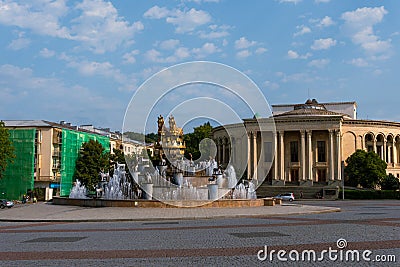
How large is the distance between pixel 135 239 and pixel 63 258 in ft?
12.0

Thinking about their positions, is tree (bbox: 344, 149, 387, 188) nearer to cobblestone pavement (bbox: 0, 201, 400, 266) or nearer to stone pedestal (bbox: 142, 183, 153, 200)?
stone pedestal (bbox: 142, 183, 153, 200)

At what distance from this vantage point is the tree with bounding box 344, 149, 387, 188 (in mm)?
69062

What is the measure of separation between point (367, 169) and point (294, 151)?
1542 centimetres

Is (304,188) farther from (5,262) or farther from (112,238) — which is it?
(5,262)

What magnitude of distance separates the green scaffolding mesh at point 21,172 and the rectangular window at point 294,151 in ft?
139

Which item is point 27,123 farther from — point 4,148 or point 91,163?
point 4,148

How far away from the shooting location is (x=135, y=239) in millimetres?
13609

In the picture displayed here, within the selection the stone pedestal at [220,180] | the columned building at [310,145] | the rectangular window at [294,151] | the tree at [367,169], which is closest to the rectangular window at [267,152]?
the columned building at [310,145]

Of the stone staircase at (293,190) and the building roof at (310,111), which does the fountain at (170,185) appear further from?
the building roof at (310,111)

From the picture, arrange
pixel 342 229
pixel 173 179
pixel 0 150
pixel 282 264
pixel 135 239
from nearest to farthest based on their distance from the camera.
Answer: pixel 282 264 < pixel 135 239 < pixel 342 229 < pixel 173 179 < pixel 0 150

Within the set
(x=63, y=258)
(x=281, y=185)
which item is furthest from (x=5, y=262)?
(x=281, y=185)

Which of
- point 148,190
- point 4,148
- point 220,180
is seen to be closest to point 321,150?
point 4,148

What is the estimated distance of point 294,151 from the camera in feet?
270

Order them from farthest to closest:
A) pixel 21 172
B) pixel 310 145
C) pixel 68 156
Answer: pixel 310 145
pixel 68 156
pixel 21 172
